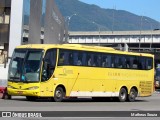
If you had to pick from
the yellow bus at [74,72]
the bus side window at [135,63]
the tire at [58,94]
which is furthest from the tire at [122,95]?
the tire at [58,94]

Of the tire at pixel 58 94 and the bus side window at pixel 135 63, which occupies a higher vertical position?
the bus side window at pixel 135 63

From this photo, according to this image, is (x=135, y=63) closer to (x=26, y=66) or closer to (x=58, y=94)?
(x=58, y=94)

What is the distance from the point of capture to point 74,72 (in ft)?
88.2

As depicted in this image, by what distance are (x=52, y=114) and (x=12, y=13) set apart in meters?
30.8

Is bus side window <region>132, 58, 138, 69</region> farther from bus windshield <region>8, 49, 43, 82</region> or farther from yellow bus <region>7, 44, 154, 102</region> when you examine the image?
bus windshield <region>8, 49, 43, 82</region>

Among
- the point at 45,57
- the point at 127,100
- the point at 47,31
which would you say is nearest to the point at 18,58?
the point at 45,57

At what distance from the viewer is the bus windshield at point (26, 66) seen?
25.1 meters

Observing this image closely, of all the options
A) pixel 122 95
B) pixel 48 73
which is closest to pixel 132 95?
pixel 122 95

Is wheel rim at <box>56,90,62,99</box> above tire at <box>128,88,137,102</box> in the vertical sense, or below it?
above

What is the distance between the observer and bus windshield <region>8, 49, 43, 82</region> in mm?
25125

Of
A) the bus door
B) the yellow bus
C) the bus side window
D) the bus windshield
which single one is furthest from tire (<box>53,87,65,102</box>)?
the bus side window

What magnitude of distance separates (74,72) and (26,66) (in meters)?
2.97

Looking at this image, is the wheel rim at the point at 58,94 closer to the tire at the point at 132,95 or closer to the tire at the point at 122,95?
the tire at the point at 122,95

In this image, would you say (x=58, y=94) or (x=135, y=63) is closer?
(x=58, y=94)
